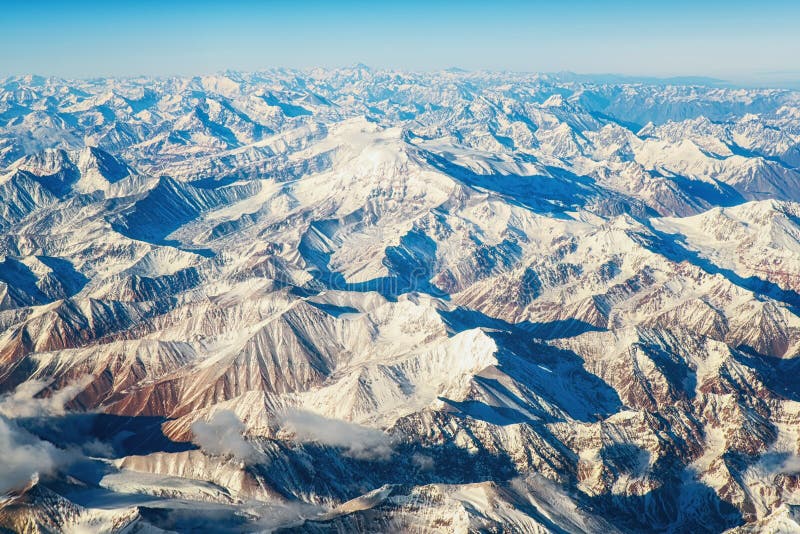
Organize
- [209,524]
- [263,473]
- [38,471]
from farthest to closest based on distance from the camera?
[263,473], [38,471], [209,524]

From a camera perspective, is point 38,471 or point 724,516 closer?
point 38,471

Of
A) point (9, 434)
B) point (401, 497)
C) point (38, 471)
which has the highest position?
point (401, 497)

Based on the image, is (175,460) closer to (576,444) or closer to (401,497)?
(401,497)

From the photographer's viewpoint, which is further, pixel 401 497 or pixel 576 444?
pixel 576 444

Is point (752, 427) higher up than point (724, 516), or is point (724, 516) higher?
point (752, 427)

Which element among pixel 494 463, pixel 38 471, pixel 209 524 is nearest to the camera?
pixel 209 524

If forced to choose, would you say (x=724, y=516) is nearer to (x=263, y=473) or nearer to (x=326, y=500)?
(x=326, y=500)

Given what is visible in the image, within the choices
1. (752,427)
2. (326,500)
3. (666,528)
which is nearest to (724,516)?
(666,528)

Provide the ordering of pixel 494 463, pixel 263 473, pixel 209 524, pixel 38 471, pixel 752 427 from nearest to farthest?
pixel 209 524 → pixel 38 471 → pixel 263 473 → pixel 494 463 → pixel 752 427

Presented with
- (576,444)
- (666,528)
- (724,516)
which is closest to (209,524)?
(576,444)
